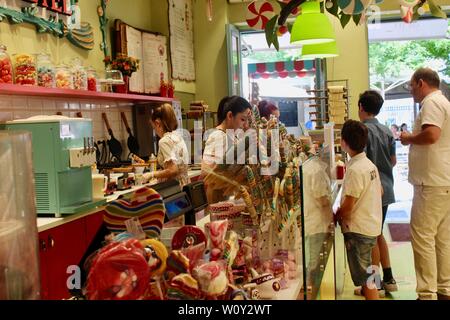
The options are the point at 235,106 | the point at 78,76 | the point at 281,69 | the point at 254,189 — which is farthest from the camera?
the point at 281,69

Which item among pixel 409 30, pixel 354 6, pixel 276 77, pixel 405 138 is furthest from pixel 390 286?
pixel 276 77

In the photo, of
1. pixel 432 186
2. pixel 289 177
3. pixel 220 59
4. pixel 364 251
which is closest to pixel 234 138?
pixel 289 177

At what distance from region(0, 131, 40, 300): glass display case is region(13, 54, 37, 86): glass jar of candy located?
2.84 meters

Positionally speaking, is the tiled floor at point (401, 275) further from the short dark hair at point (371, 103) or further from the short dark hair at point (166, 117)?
the short dark hair at point (166, 117)

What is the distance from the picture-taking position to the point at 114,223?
117cm

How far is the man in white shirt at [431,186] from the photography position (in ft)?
12.1

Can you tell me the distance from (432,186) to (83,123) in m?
2.57

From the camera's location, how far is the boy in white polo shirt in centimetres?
307

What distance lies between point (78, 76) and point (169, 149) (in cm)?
112

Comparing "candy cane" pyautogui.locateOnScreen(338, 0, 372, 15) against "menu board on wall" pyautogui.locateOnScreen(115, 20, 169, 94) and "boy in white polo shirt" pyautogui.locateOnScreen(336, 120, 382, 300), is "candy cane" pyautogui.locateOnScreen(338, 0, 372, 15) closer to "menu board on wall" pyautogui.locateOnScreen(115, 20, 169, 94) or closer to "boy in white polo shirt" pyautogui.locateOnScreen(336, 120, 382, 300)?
"boy in white polo shirt" pyautogui.locateOnScreen(336, 120, 382, 300)

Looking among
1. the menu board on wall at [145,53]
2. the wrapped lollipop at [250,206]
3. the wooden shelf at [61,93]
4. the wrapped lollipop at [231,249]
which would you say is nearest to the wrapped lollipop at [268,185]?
the wrapped lollipop at [250,206]

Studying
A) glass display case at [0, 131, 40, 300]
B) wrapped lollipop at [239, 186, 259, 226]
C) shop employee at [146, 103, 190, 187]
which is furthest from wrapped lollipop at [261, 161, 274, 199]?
shop employee at [146, 103, 190, 187]

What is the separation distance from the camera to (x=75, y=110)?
15.5ft

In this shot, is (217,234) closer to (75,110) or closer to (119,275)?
(119,275)
